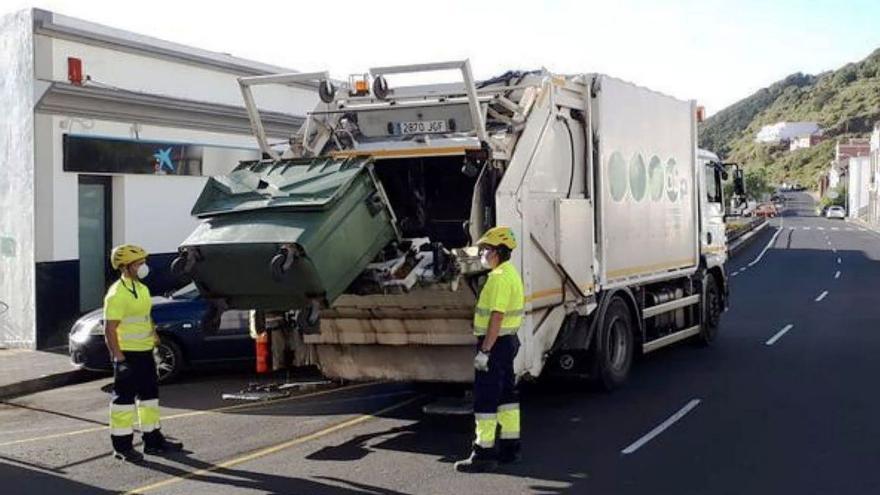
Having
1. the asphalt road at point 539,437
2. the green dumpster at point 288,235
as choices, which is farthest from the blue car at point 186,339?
the green dumpster at point 288,235

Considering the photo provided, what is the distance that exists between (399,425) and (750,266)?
27.8 metres

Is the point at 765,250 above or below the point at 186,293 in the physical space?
above

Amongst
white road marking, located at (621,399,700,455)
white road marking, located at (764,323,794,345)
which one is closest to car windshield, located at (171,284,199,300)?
white road marking, located at (621,399,700,455)

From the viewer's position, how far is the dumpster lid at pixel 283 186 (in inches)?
291

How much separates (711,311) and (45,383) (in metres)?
9.03

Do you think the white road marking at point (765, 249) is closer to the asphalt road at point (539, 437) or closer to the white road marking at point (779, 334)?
the white road marking at point (779, 334)

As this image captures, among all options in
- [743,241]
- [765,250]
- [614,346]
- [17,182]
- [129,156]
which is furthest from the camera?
[743,241]

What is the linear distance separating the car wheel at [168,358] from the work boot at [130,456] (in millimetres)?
3758

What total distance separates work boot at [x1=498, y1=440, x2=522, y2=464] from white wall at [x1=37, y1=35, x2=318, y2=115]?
9.72 metres

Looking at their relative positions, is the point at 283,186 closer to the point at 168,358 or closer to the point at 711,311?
the point at 168,358

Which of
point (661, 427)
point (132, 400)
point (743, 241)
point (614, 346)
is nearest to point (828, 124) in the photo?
point (743, 241)

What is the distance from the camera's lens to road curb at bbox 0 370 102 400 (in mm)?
10977

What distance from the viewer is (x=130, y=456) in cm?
750

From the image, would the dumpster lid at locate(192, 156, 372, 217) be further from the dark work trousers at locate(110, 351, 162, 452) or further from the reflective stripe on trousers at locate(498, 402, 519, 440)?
the reflective stripe on trousers at locate(498, 402, 519, 440)
